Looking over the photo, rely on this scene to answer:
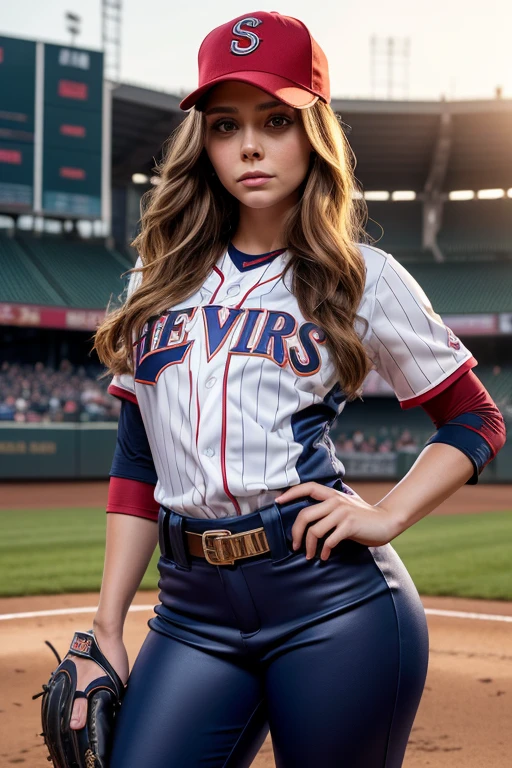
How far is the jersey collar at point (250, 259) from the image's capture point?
1618 millimetres

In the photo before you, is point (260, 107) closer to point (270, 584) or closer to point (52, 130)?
point (270, 584)

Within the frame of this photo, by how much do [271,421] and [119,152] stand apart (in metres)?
27.6

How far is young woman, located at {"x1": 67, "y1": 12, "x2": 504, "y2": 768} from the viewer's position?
1.44 metres

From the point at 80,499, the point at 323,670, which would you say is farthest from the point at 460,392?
the point at 80,499

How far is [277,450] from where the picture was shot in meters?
1.46

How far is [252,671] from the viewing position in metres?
1.51

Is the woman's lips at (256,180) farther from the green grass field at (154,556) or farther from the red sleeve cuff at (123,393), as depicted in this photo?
the green grass field at (154,556)

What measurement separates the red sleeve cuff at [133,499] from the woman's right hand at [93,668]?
0.75ft

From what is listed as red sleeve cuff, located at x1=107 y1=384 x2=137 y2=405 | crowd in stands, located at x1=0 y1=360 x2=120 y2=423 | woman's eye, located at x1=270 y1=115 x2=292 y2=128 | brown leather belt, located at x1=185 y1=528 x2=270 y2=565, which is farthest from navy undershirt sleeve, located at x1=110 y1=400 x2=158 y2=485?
crowd in stands, located at x1=0 y1=360 x2=120 y2=423

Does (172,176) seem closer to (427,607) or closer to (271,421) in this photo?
(271,421)

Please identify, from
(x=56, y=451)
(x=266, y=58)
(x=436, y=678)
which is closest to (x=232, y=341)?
(x=266, y=58)

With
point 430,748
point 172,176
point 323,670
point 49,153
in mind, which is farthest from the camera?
point 49,153

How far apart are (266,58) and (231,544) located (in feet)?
2.64

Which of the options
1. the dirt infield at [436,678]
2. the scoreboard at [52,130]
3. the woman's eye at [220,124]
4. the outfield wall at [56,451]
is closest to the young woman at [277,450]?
the woman's eye at [220,124]
